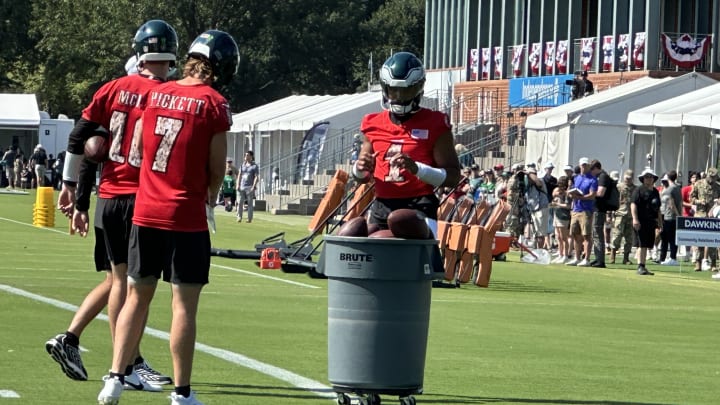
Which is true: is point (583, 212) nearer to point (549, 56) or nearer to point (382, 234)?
point (382, 234)

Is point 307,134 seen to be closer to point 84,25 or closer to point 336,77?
point 84,25

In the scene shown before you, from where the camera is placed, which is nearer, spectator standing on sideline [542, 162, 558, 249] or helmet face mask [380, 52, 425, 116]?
helmet face mask [380, 52, 425, 116]

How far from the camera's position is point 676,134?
36.6 meters

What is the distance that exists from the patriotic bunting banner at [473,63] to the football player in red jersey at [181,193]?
5379 cm

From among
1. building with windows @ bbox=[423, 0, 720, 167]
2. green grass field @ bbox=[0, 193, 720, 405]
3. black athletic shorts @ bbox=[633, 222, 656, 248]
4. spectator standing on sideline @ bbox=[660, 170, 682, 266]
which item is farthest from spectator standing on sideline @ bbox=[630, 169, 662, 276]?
building with windows @ bbox=[423, 0, 720, 167]

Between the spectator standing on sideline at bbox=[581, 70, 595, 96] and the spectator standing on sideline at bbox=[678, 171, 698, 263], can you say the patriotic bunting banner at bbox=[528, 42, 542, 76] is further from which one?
the spectator standing on sideline at bbox=[678, 171, 698, 263]

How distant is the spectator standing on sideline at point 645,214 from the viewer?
28219mm

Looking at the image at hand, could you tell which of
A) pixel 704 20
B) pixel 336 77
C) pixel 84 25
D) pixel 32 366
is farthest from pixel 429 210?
pixel 336 77

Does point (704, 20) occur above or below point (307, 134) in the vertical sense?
above

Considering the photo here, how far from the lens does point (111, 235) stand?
9641 mm

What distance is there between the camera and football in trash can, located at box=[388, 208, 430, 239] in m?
9.09

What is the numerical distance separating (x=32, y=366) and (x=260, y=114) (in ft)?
178

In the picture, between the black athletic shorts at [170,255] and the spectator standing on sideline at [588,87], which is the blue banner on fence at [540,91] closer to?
the spectator standing on sideline at [588,87]

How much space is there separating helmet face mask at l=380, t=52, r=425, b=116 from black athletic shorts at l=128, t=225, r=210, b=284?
65.6 inches
